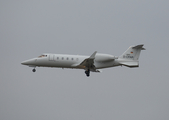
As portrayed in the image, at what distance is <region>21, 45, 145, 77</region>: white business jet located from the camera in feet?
141

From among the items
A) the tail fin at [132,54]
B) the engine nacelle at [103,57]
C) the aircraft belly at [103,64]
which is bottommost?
the aircraft belly at [103,64]

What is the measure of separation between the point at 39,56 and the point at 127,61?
499 inches

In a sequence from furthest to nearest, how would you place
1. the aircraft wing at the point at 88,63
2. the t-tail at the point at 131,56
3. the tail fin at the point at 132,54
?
the tail fin at the point at 132,54
the t-tail at the point at 131,56
the aircraft wing at the point at 88,63

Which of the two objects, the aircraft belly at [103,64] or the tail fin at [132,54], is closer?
the aircraft belly at [103,64]

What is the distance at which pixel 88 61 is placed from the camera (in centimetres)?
4188

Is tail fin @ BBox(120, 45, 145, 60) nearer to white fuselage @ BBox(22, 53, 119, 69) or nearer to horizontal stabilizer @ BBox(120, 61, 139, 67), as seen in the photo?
horizontal stabilizer @ BBox(120, 61, 139, 67)

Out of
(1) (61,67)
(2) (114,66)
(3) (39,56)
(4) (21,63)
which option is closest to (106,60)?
(2) (114,66)

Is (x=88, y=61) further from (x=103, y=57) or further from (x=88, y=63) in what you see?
(x=103, y=57)

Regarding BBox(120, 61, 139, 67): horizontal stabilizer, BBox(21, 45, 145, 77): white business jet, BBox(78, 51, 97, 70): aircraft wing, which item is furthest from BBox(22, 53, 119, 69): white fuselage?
BBox(120, 61, 139, 67): horizontal stabilizer

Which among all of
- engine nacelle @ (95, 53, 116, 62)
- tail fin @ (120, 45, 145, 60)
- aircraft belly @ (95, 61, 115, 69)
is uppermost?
tail fin @ (120, 45, 145, 60)

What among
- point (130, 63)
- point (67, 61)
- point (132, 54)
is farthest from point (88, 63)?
point (132, 54)

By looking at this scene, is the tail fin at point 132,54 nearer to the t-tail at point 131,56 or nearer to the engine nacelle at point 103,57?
the t-tail at point 131,56

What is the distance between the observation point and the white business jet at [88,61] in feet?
141

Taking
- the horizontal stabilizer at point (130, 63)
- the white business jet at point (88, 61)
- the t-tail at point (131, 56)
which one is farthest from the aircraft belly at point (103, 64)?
the horizontal stabilizer at point (130, 63)
